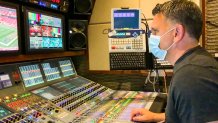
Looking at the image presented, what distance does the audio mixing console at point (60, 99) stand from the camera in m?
1.59

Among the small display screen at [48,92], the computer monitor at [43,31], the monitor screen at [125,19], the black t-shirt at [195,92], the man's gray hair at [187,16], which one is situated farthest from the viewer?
the monitor screen at [125,19]

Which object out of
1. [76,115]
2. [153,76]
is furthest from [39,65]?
Result: [153,76]

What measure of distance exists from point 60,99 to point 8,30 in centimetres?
60

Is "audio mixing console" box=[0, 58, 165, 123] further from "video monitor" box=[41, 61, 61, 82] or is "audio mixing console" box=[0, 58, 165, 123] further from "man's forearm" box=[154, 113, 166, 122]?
"man's forearm" box=[154, 113, 166, 122]

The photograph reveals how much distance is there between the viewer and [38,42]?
Answer: 212cm

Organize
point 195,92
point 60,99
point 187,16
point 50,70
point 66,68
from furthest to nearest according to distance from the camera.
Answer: point 66,68
point 50,70
point 60,99
point 187,16
point 195,92

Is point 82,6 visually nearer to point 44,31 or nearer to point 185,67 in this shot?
point 44,31

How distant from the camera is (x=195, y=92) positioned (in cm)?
112

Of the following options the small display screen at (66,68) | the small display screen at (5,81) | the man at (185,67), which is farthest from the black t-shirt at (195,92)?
the small display screen at (66,68)

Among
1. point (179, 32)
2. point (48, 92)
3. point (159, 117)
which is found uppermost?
point (179, 32)

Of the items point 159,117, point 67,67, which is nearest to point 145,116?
point 159,117

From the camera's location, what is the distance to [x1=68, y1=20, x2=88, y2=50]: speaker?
2.61 m

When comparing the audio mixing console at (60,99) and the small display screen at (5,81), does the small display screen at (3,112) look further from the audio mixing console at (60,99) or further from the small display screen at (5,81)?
the small display screen at (5,81)

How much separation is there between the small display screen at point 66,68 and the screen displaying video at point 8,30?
66cm
